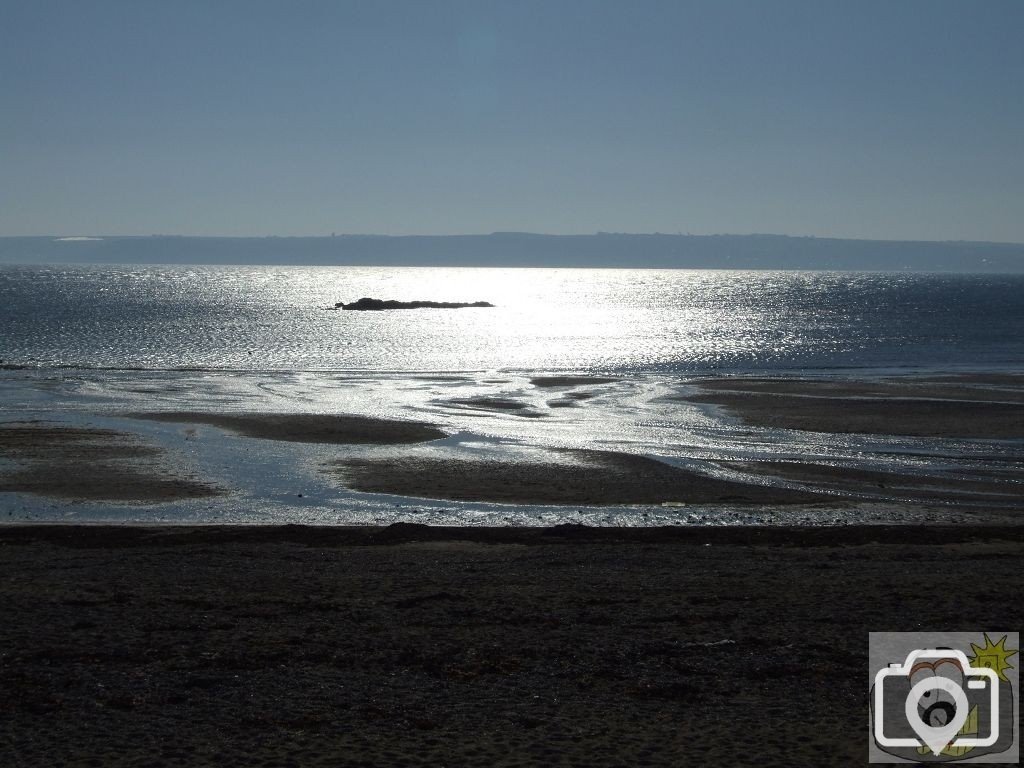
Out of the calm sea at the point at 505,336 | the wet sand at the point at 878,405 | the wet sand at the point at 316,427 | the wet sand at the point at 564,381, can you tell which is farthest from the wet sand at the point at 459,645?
the calm sea at the point at 505,336

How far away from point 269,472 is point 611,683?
20.7 m

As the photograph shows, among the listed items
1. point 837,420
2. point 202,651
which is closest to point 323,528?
point 202,651

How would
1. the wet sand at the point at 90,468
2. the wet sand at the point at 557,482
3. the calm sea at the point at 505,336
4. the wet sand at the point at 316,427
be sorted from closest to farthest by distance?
the wet sand at the point at 557,482 < the wet sand at the point at 90,468 < the wet sand at the point at 316,427 < the calm sea at the point at 505,336

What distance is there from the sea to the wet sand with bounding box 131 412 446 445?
4.17 feet

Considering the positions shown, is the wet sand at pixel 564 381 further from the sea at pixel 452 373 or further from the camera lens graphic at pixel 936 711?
the camera lens graphic at pixel 936 711

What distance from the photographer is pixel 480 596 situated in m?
15.0

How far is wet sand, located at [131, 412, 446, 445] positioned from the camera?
36.1 metres

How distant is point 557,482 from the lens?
2827 centimetres

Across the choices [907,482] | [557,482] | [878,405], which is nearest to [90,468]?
[557,482]

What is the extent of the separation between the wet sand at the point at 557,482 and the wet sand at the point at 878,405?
12.3 meters

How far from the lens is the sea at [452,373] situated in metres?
26.5

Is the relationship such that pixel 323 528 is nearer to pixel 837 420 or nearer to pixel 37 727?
pixel 37 727

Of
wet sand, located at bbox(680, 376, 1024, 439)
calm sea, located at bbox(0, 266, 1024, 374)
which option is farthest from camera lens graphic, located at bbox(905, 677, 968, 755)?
calm sea, located at bbox(0, 266, 1024, 374)

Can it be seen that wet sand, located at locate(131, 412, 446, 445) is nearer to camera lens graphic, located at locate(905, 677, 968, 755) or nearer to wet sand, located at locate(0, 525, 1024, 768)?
wet sand, located at locate(0, 525, 1024, 768)
